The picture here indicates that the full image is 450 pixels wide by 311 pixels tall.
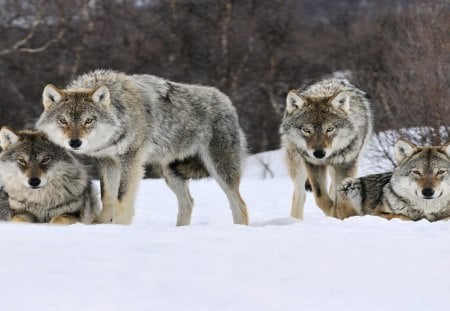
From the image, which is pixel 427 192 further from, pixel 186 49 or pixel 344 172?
pixel 186 49

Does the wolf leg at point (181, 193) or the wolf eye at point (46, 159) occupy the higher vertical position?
the wolf eye at point (46, 159)

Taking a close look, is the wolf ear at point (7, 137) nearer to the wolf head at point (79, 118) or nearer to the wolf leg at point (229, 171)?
the wolf head at point (79, 118)

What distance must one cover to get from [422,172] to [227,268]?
9.40 ft

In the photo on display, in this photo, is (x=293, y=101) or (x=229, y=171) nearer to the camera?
(x=293, y=101)

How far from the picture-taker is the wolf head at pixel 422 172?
6.55m

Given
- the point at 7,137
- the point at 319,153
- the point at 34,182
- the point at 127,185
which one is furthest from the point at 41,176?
the point at 319,153

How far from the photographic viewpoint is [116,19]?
22375mm

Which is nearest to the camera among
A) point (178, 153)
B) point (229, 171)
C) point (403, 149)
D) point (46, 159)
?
point (46, 159)

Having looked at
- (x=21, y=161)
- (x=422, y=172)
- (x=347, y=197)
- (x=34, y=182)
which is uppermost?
(x=422, y=172)

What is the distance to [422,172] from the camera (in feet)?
21.9

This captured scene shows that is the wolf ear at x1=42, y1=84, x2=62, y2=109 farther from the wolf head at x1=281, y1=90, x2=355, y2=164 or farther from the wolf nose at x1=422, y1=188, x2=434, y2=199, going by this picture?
the wolf nose at x1=422, y1=188, x2=434, y2=199

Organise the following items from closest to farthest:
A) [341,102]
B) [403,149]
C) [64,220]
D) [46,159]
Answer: [64,220], [46,159], [403,149], [341,102]

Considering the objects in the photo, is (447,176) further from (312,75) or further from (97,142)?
(312,75)

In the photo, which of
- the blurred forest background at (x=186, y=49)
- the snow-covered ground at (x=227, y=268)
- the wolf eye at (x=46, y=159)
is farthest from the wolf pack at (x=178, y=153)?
the blurred forest background at (x=186, y=49)
